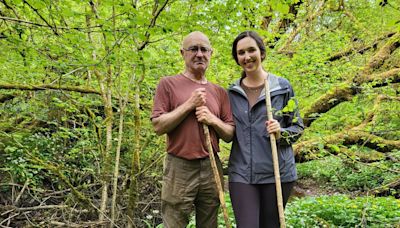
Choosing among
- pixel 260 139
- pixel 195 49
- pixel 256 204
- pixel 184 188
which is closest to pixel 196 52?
pixel 195 49

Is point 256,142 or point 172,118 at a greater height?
point 172,118

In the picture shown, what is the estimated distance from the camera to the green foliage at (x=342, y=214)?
4641 millimetres

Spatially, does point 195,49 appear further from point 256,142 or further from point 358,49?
point 358,49

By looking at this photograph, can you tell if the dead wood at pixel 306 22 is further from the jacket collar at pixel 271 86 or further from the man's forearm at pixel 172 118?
the man's forearm at pixel 172 118

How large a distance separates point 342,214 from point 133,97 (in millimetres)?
3491

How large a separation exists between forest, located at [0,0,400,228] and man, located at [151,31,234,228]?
0.91 metres

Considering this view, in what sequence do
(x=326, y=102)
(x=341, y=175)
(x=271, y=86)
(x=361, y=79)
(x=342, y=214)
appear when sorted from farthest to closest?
(x=341, y=175)
(x=326, y=102)
(x=361, y=79)
(x=342, y=214)
(x=271, y=86)

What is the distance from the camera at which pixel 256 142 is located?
94.4 inches

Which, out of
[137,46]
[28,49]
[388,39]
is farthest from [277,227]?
[388,39]

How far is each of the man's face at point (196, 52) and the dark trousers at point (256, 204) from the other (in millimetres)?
868

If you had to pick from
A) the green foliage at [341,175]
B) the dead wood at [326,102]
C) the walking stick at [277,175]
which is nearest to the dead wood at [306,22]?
the dead wood at [326,102]

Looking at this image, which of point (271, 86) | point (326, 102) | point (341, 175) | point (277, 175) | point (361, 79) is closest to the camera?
point (277, 175)

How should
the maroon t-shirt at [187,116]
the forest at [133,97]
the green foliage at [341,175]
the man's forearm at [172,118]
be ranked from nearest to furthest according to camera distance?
the man's forearm at [172,118] < the maroon t-shirt at [187,116] < the forest at [133,97] < the green foliage at [341,175]

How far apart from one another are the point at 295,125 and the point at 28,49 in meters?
2.88
